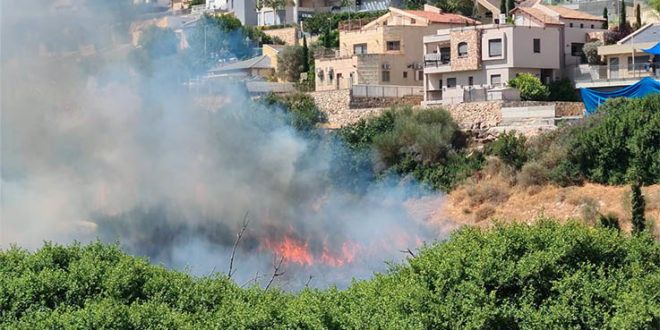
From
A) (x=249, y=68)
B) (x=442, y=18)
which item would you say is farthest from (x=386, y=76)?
(x=249, y=68)

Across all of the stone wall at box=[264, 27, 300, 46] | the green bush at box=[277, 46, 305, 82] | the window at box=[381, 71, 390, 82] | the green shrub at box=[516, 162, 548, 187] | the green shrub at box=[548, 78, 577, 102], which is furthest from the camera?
the stone wall at box=[264, 27, 300, 46]

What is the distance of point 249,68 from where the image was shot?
69.7 metres

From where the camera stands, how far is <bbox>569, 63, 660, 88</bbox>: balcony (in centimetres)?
5716

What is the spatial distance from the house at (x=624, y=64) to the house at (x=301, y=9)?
92.0 ft

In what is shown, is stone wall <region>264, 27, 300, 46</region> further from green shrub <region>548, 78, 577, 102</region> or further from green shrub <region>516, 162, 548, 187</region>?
green shrub <region>516, 162, 548, 187</region>

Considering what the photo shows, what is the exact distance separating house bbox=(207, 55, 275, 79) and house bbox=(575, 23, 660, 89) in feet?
57.0

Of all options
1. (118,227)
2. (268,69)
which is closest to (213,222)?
(118,227)

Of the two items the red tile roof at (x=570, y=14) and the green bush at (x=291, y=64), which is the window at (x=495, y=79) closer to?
the red tile roof at (x=570, y=14)

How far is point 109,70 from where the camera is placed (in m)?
51.2

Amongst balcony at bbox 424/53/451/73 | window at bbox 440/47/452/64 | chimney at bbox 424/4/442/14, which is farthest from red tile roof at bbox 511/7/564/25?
chimney at bbox 424/4/442/14

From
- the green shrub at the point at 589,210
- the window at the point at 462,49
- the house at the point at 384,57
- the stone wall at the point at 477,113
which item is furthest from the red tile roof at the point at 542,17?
the green shrub at the point at 589,210

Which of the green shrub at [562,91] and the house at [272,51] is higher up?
the house at [272,51]

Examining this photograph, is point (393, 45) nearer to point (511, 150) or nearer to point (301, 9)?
point (511, 150)

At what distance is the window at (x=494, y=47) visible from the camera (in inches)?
2345
